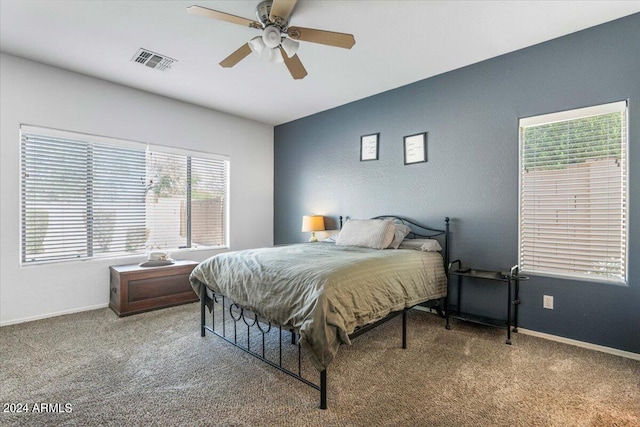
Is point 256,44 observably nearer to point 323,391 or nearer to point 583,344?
point 323,391

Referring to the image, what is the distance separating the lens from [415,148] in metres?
3.74

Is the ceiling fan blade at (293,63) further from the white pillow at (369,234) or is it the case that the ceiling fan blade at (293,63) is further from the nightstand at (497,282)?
the nightstand at (497,282)

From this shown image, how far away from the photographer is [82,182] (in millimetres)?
3561

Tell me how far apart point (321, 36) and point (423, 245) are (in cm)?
218

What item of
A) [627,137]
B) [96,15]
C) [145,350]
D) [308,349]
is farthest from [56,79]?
[627,137]

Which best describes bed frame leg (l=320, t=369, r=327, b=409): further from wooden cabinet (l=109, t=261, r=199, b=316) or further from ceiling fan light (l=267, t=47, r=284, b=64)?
wooden cabinet (l=109, t=261, r=199, b=316)

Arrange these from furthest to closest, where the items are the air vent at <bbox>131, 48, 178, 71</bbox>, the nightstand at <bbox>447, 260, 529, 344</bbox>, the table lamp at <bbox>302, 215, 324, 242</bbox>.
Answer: the table lamp at <bbox>302, 215, 324, 242</bbox> < the air vent at <bbox>131, 48, 178, 71</bbox> < the nightstand at <bbox>447, 260, 529, 344</bbox>

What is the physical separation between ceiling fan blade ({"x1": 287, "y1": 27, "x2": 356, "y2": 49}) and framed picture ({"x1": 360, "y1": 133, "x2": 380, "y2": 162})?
1.89 meters

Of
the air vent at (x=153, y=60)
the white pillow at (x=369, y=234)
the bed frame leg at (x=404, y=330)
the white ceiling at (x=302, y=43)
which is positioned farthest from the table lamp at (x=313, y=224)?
the air vent at (x=153, y=60)

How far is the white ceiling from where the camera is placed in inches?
93.3

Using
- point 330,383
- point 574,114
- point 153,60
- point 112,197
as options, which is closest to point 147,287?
point 112,197

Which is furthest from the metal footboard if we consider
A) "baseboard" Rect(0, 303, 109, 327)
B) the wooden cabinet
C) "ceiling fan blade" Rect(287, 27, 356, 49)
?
"ceiling fan blade" Rect(287, 27, 356, 49)

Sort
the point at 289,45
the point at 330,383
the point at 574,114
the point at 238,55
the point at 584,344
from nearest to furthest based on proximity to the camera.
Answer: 1. the point at 330,383
2. the point at 289,45
3. the point at 238,55
4. the point at 584,344
5. the point at 574,114

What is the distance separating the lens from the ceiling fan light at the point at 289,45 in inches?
92.3
